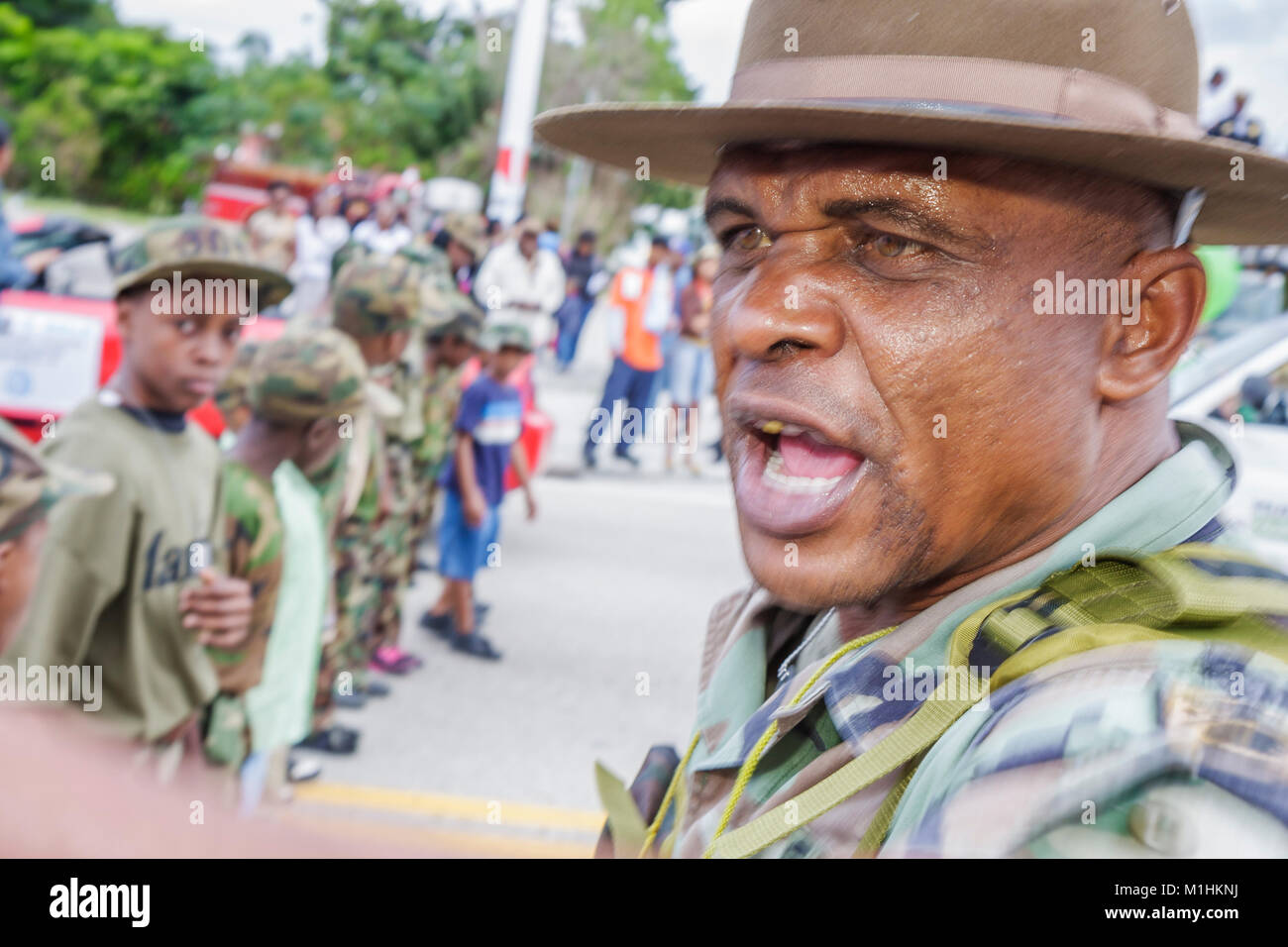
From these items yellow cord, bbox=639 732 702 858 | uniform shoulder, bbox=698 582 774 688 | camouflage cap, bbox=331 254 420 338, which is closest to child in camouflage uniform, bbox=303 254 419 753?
camouflage cap, bbox=331 254 420 338

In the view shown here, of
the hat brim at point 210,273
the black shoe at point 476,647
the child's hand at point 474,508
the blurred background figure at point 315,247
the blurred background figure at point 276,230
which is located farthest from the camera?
the blurred background figure at point 315,247

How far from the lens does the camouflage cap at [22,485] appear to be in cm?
230

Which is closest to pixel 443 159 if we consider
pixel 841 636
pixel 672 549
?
pixel 672 549

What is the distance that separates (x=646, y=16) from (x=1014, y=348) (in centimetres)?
2477

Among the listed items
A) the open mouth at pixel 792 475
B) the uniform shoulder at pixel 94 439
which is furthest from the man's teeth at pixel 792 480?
the uniform shoulder at pixel 94 439

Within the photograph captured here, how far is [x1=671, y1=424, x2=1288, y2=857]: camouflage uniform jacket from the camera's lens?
83cm

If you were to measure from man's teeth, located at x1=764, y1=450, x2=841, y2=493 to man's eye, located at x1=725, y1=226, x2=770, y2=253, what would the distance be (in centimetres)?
27

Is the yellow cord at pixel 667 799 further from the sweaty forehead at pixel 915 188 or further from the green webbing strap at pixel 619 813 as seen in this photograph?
the sweaty forehead at pixel 915 188

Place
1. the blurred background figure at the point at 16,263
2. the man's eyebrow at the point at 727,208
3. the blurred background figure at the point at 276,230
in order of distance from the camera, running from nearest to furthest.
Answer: the man's eyebrow at the point at 727,208 < the blurred background figure at the point at 16,263 < the blurred background figure at the point at 276,230

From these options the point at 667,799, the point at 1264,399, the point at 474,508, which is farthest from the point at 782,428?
the point at 474,508

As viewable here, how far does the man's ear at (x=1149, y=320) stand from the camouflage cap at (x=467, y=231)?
7.74m

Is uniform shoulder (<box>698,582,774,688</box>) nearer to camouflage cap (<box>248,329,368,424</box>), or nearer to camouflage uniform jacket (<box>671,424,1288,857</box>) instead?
camouflage uniform jacket (<box>671,424,1288,857</box>)
